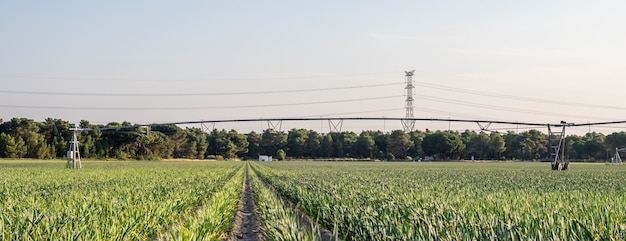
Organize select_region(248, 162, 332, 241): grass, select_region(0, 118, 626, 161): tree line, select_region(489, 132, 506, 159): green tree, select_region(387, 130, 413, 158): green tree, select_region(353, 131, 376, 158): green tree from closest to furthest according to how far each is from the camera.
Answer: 1. select_region(248, 162, 332, 241): grass
2. select_region(0, 118, 626, 161): tree line
3. select_region(489, 132, 506, 159): green tree
4. select_region(387, 130, 413, 158): green tree
5. select_region(353, 131, 376, 158): green tree

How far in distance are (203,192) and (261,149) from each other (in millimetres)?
146029

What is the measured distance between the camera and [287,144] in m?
166

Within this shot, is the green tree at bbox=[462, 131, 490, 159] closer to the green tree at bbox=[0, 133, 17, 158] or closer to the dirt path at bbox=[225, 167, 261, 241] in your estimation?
the green tree at bbox=[0, 133, 17, 158]

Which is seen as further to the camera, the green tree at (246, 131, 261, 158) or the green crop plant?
the green tree at (246, 131, 261, 158)

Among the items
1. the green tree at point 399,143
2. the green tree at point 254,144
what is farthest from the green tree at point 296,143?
the green tree at point 399,143

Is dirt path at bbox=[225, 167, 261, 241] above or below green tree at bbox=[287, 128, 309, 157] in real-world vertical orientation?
below

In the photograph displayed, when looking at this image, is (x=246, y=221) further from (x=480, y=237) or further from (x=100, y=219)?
(x=480, y=237)

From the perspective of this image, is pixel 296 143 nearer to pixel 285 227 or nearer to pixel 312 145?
pixel 312 145

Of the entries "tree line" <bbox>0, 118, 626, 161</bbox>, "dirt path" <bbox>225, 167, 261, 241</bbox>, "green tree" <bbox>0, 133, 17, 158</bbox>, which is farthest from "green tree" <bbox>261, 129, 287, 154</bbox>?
"dirt path" <bbox>225, 167, 261, 241</bbox>

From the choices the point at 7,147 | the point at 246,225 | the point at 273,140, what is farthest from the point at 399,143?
the point at 246,225

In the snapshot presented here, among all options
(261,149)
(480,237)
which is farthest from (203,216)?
(261,149)

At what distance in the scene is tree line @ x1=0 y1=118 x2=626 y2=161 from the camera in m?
113

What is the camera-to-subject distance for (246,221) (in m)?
16.4

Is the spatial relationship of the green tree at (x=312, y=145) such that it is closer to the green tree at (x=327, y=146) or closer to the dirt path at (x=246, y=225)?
the green tree at (x=327, y=146)
